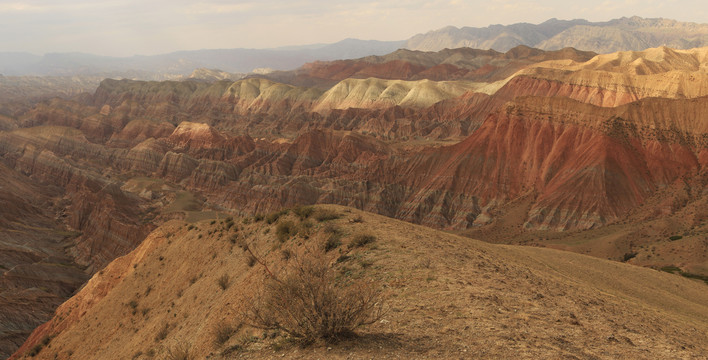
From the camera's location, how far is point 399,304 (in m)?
12.4

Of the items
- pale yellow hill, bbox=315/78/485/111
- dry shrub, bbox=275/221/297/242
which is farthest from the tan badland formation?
pale yellow hill, bbox=315/78/485/111

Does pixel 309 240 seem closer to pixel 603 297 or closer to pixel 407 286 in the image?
pixel 407 286

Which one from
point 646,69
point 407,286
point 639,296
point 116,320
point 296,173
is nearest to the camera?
point 407,286

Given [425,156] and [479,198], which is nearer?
[479,198]

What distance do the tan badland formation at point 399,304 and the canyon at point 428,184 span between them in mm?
618

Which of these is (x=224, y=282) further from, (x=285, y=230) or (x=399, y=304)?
Result: (x=399, y=304)

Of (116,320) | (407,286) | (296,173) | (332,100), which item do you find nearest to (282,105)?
(332,100)

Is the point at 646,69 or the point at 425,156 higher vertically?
the point at 646,69

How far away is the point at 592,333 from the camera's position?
11680 millimetres

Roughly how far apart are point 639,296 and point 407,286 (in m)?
17.3

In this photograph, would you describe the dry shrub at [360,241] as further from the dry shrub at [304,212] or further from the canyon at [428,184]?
the dry shrub at [304,212]

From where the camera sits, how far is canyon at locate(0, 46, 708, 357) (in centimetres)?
4575

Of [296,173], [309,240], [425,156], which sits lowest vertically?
[296,173]

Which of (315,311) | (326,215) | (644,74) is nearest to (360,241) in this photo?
(326,215)
